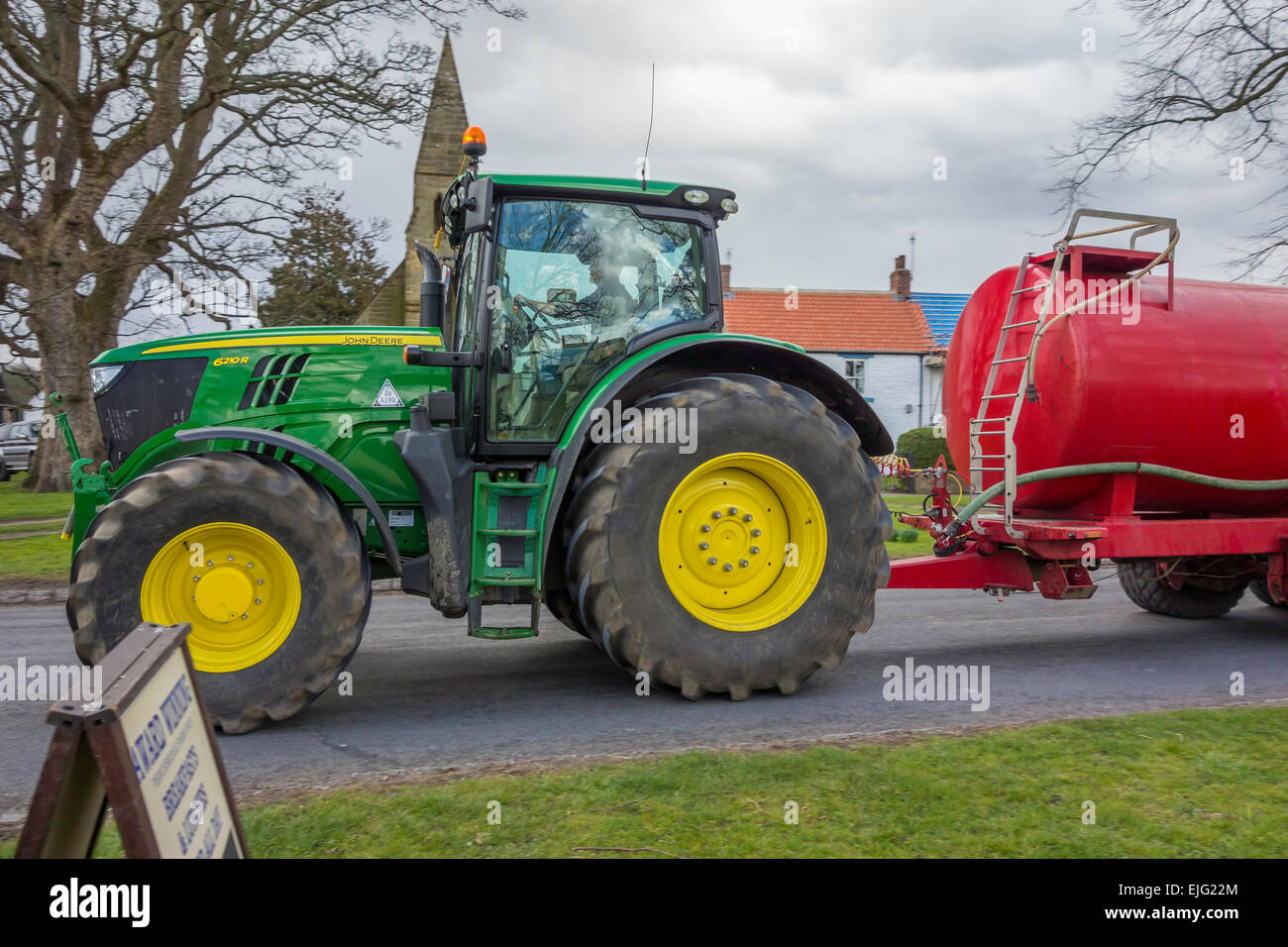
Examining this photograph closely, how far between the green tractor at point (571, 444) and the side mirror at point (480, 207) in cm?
1

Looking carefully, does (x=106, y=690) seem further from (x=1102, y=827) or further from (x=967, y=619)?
(x=967, y=619)

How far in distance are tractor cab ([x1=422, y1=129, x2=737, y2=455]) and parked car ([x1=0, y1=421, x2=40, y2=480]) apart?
31876 mm

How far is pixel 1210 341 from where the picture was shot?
627 cm

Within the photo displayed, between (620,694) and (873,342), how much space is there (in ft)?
102

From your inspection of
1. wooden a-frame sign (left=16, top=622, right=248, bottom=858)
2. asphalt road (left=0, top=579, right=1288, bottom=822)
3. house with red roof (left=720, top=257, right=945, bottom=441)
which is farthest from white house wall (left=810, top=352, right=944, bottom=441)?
wooden a-frame sign (left=16, top=622, right=248, bottom=858)

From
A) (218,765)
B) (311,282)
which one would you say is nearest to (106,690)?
(218,765)

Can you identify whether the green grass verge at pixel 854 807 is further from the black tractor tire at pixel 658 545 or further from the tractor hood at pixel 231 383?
the tractor hood at pixel 231 383

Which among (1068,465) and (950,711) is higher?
(1068,465)

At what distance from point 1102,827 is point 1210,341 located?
13.6 feet

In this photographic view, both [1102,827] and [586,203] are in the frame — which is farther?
[586,203]

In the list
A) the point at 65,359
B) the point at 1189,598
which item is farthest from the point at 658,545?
the point at 65,359

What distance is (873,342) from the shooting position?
34.8m

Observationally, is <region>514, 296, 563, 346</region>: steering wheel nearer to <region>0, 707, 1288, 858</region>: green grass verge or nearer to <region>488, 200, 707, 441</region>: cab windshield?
<region>488, 200, 707, 441</region>: cab windshield

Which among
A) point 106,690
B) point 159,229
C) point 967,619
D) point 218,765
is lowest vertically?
point 967,619
